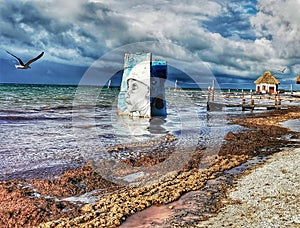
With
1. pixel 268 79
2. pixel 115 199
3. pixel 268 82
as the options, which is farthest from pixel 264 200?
pixel 268 79

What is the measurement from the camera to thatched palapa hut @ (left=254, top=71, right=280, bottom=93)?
66.5m

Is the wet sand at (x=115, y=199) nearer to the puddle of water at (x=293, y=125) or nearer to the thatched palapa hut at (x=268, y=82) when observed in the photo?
the puddle of water at (x=293, y=125)

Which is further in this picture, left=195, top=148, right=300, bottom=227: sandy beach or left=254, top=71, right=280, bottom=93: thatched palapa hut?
left=254, top=71, right=280, bottom=93: thatched palapa hut

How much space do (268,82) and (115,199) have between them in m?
67.5

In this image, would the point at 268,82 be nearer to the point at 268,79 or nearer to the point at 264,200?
the point at 268,79

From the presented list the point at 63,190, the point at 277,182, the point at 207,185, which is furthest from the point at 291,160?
the point at 63,190

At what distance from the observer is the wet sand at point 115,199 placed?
4727mm

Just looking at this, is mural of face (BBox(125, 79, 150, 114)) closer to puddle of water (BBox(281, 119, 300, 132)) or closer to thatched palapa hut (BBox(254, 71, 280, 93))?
puddle of water (BBox(281, 119, 300, 132))

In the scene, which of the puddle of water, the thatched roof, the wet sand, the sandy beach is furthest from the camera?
the thatched roof

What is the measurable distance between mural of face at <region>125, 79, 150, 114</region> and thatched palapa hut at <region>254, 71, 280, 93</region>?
174 ft

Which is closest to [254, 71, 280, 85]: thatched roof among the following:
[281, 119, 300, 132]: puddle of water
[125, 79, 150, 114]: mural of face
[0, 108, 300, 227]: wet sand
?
[281, 119, 300, 132]: puddle of water

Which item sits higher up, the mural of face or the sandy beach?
the mural of face

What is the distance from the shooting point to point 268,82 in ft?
218

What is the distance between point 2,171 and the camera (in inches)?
299
